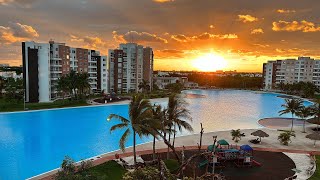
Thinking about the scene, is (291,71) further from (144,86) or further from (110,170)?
(110,170)

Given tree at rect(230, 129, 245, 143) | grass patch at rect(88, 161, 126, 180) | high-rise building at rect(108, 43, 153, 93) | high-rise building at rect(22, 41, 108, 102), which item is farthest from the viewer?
high-rise building at rect(108, 43, 153, 93)

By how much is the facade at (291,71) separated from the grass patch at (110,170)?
8398cm

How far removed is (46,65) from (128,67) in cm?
2370

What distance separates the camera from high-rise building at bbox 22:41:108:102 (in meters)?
47.7

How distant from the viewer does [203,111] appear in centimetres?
4438

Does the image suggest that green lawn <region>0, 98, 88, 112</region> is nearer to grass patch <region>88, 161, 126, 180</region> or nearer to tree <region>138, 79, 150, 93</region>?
tree <region>138, 79, 150, 93</region>

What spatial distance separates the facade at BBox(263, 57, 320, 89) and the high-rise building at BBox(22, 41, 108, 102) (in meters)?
67.1

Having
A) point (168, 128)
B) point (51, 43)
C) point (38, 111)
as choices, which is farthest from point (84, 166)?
point (51, 43)

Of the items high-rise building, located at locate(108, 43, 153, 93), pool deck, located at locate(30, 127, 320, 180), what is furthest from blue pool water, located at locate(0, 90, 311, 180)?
high-rise building, located at locate(108, 43, 153, 93)

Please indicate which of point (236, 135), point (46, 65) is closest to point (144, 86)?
point (46, 65)

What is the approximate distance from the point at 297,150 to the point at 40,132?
25.4m

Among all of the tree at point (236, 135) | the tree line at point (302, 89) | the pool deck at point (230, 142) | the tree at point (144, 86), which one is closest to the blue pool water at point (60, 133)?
the pool deck at point (230, 142)

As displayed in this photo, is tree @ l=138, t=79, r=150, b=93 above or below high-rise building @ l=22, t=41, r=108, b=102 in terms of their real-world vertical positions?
below

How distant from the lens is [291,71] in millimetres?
90750
